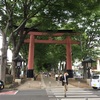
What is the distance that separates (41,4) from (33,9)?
2141 millimetres

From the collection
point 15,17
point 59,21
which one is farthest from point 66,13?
point 15,17

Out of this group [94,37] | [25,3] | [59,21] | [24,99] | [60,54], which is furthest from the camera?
[60,54]

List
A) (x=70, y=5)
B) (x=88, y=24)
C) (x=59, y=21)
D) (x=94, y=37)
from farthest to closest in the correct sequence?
(x=94, y=37) → (x=88, y=24) → (x=59, y=21) → (x=70, y=5)

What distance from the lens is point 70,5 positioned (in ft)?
82.9

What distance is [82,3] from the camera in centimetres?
2531

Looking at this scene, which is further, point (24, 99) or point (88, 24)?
point (88, 24)

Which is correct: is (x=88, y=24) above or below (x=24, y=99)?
above

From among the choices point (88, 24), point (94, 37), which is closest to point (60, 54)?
point (94, 37)

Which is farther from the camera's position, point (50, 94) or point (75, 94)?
point (50, 94)

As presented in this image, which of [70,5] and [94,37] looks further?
[94,37]

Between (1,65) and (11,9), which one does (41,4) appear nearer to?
(11,9)

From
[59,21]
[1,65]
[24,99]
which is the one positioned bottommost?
[24,99]

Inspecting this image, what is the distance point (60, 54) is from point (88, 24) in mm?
17661

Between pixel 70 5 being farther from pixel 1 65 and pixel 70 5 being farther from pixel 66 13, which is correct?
pixel 1 65
